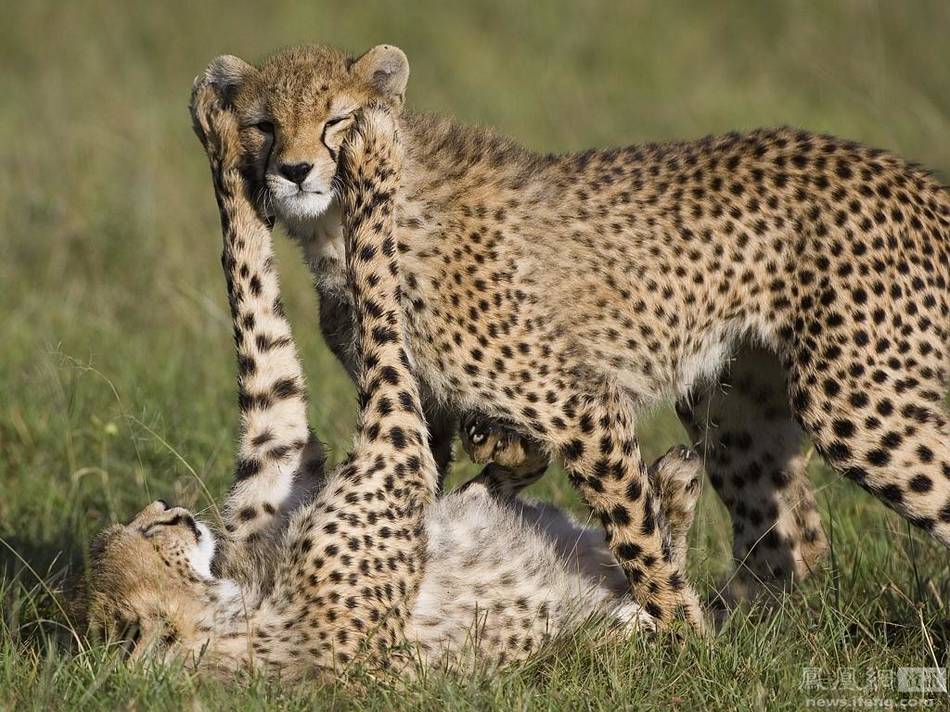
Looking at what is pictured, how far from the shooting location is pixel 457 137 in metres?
4.28

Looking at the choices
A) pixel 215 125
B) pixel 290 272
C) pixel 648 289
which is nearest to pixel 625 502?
pixel 648 289

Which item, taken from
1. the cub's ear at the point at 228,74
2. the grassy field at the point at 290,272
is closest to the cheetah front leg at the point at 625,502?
the grassy field at the point at 290,272

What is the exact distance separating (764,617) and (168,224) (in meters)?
4.13

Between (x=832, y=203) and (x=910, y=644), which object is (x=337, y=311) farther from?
(x=910, y=644)

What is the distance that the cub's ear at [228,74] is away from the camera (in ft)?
13.1

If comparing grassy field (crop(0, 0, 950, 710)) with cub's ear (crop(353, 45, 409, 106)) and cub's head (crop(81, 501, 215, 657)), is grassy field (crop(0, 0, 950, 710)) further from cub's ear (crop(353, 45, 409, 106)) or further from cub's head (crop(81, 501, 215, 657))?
cub's ear (crop(353, 45, 409, 106))

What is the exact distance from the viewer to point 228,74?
4.03m

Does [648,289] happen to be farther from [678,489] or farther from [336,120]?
[336,120]

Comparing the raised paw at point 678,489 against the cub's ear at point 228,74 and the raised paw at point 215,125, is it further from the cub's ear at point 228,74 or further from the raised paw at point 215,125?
the cub's ear at point 228,74

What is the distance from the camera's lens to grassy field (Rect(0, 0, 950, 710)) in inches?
137

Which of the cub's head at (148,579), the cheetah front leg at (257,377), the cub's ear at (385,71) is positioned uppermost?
the cub's ear at (385,71)

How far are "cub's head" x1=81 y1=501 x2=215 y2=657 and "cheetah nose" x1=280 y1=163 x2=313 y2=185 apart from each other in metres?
0.86

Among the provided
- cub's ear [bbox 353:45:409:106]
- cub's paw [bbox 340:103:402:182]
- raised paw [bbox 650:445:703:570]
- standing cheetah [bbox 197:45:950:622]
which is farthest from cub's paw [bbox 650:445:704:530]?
cub's ear [bbox 353:45:409:106]

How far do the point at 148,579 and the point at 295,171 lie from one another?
1042 millimetres
